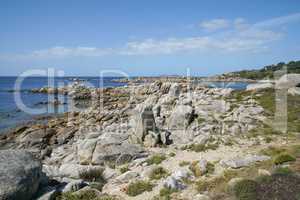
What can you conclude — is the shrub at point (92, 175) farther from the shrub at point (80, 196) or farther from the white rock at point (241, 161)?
the white rock at point (241, 161)

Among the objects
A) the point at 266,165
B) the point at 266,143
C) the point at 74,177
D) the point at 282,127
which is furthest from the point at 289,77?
the point at 74,177

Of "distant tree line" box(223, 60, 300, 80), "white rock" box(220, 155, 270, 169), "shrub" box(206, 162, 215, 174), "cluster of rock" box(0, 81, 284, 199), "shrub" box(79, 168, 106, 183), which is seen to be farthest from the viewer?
"distant tree line" box(223, 60, 300, 80)

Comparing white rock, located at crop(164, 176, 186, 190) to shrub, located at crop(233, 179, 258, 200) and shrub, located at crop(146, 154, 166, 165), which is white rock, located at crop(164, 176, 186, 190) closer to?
shrub, located at crop(233, 179, 258, 200)

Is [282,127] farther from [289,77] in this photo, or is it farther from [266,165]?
[289,77]

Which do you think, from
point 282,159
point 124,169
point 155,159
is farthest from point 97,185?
point 282,159

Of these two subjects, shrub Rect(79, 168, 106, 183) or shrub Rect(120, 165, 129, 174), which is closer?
shrub Rect(79, 168, 106, 183)

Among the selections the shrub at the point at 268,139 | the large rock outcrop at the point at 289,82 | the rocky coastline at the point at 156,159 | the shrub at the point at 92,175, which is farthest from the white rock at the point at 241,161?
the large rock outcrop at the point at 289,82

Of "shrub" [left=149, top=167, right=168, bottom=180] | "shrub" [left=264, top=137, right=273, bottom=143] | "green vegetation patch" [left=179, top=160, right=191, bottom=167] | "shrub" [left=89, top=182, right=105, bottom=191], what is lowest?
"shrub" [left=89, top=182, right=105, bottom=191]

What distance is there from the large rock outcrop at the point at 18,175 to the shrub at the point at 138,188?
3.66 m

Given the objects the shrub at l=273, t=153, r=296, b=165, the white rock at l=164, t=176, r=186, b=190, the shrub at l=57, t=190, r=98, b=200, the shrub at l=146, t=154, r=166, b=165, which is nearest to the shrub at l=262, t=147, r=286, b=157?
the shrub at l=273, t=153, r=296, b=165

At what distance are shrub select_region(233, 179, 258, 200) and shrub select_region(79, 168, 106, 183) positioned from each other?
659 cm

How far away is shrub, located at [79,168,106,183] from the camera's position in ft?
44.9

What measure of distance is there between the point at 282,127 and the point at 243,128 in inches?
130

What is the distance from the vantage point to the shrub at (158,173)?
43.1 ft
